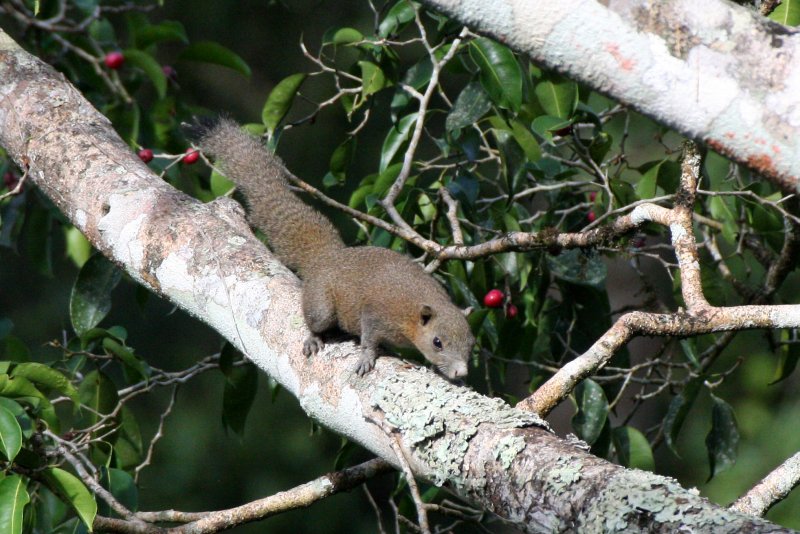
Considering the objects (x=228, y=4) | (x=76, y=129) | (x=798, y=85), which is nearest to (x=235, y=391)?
(x=76, y=129)

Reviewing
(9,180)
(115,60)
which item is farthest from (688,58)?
(9,180)

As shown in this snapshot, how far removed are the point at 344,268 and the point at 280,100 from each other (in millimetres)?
650

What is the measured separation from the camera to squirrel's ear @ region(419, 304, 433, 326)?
3.39 meters

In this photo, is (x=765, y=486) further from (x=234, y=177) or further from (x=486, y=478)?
(x=234, y=177)

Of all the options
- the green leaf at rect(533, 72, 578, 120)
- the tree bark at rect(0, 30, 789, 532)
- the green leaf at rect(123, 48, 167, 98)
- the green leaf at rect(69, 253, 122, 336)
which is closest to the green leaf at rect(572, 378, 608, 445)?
the tree bark at rect(0, 30, 789, 532)

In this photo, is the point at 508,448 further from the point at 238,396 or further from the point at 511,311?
the point at 238,396

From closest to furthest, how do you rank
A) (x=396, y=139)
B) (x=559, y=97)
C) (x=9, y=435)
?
(x=9, y=435)
(x=559, y=97)
(x=396, y=139)

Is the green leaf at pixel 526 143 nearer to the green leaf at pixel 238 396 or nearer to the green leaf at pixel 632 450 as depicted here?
the green leaf at pixel 632 450

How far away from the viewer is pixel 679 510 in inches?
59.6

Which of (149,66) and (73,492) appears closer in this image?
(73,492)

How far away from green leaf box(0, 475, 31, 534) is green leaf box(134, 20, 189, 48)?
89.5 inches

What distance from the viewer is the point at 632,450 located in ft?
9.68

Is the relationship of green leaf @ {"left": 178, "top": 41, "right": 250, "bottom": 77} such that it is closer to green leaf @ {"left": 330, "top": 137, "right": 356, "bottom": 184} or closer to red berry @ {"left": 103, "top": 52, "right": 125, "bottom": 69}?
red berry @ {"left": 103, "top": 52, "right": 125, "bottom": 69}

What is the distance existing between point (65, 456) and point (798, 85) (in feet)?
6.45
